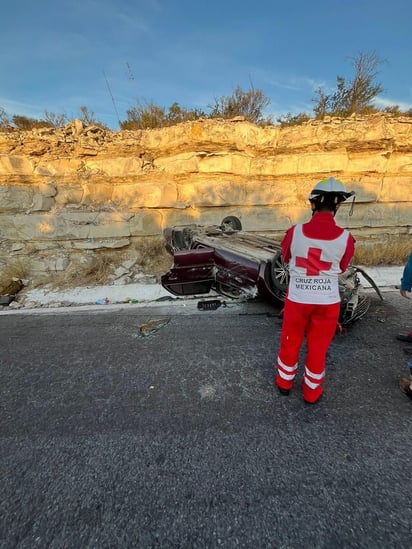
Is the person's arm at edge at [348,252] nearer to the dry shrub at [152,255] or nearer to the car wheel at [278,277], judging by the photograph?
the car wheel at [278,277]

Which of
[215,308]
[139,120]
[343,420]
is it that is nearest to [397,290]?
[215,308]

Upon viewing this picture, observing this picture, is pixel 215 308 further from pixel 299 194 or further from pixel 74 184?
pixel 74 184

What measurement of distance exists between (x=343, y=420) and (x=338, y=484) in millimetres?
542

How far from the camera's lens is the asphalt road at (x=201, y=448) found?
1438 mm

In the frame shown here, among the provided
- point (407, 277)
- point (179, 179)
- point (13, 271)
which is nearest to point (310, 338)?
point (407, 277)

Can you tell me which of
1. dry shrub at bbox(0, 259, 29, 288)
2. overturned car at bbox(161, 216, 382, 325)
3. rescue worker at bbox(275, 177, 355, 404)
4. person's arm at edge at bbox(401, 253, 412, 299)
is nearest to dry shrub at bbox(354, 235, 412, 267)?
overturned car at bbox(161, 216, 382, 325)

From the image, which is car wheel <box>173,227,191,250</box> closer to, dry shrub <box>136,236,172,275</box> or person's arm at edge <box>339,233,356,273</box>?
dry shrub <box>136,236,172,275</box>

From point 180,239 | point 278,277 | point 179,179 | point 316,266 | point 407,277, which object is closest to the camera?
point 316,266

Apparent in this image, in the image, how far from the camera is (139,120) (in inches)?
356

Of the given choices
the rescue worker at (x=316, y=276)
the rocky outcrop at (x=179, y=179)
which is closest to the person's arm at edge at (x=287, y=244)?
the rescue worker at (x=316, y=276)

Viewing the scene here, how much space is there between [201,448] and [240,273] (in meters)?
2.37

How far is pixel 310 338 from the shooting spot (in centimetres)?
212

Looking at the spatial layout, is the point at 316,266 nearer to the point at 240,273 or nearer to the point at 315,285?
the point at 315,285

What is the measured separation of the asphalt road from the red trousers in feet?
0.78
